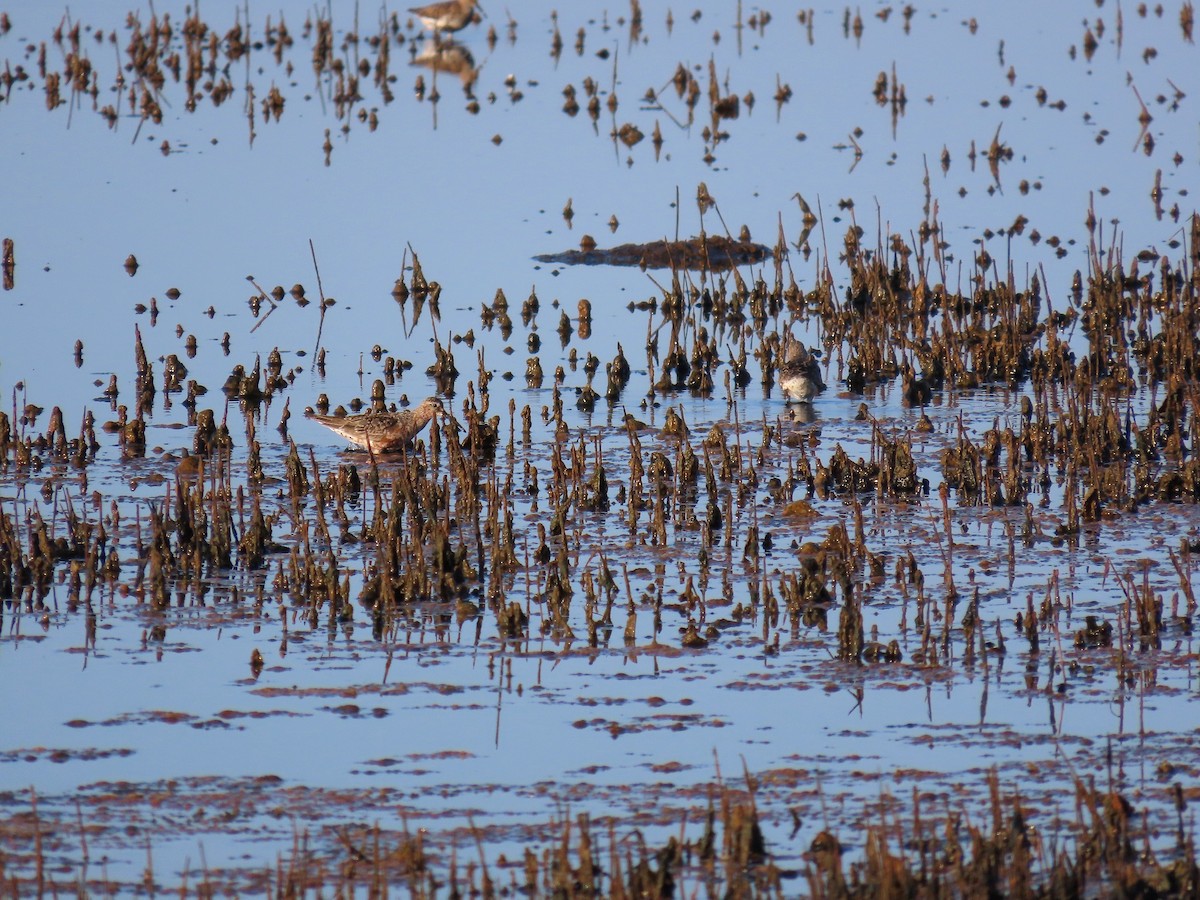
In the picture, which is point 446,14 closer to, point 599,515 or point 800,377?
point 800,377

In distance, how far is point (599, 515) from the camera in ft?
29.6

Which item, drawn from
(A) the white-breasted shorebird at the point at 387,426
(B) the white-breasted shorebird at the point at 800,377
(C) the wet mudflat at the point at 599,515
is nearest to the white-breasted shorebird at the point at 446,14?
(C) the wet mudflat at the point at 599,515

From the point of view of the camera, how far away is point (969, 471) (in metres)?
9.12

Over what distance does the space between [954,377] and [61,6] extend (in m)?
23.1

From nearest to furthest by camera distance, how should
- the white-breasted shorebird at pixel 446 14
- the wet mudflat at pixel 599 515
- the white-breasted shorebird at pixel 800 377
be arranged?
the wet mudflat at pixel 599 515, the white-breasted shorebird at pixel 800 377, the white-breasted shorebird at pixel 446 14

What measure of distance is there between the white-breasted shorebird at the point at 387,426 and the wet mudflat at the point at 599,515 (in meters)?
0.04

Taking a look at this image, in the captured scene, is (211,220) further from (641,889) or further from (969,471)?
(641,889)

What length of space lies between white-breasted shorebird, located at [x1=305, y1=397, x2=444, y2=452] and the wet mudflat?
36 millimetres

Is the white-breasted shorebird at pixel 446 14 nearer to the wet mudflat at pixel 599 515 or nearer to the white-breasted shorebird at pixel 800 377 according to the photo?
the wet mudflat at pixel 599 515

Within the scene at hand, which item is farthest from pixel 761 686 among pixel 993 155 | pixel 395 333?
pixel 993 155

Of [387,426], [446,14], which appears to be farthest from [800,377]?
[446,14]

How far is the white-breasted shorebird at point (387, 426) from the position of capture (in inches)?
397

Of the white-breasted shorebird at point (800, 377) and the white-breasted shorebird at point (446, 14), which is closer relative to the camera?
the white-breasted shorebird at point (800, 377)

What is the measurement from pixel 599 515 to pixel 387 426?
1629 mm
